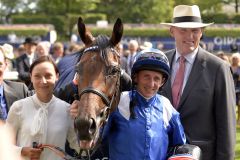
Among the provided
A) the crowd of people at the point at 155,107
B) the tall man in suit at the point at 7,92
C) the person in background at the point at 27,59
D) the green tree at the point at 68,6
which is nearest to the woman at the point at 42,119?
the crowd of people at the point at 155,107

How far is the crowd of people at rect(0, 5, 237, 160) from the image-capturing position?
3.37 m

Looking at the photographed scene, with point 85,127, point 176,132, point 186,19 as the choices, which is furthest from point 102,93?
point 186,19

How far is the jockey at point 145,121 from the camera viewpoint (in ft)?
10.9

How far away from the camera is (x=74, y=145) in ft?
12.1

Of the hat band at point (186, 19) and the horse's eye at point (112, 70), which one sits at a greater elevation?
the hat band at point (186, 19)

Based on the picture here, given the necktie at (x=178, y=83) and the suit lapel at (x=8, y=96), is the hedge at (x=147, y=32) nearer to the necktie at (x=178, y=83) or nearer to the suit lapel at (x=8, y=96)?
the suit lapel at (x=8, y=96)

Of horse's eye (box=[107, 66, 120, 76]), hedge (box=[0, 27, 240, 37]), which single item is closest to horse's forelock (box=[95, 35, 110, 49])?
horse's eye (box=[107, 66, 120, 76])

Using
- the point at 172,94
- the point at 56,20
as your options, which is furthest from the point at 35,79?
the point at 56,20

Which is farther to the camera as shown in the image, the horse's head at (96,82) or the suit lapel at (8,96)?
the suit lapel at (8,96)

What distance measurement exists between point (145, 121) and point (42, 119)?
2.33ft

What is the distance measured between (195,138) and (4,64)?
160 cm

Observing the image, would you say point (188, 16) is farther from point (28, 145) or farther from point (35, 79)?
point (28, 145)

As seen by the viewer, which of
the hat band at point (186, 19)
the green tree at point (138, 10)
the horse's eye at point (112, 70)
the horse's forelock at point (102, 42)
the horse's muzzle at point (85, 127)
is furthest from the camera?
the green tree at point (138, 10)

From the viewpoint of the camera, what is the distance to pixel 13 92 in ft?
14.9
